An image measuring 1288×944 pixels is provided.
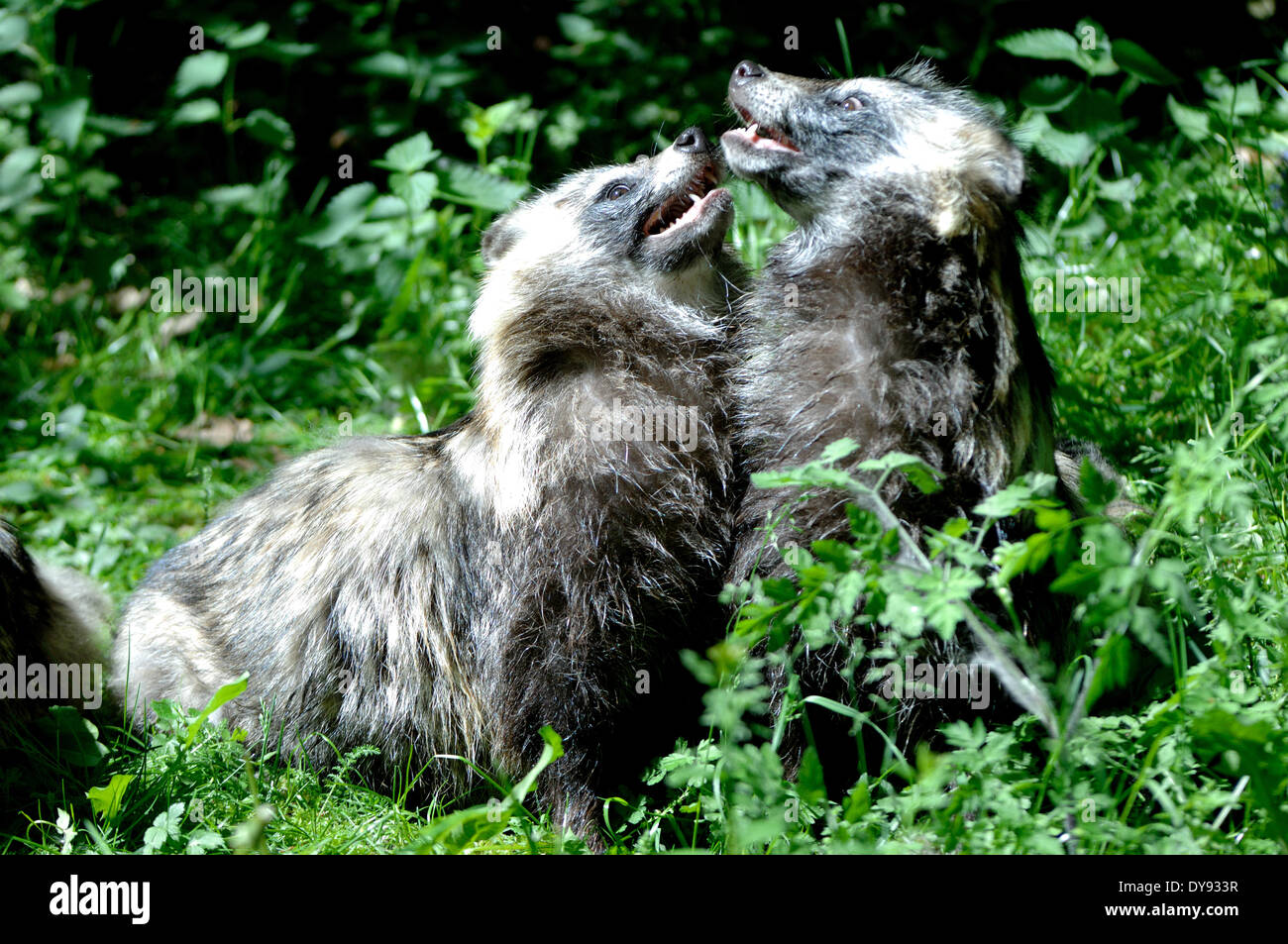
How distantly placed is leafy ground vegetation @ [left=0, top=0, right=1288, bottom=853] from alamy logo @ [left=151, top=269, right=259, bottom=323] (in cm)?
8

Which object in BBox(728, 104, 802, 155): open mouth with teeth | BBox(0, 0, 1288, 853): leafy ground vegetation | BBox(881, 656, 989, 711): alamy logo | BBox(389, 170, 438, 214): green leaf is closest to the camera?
BBox(0, 0, 1288, 853): leafy ground vegetation

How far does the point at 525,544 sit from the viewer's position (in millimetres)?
3939

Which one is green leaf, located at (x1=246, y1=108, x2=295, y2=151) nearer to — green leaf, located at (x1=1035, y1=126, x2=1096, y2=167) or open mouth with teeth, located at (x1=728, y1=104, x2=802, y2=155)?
open mouth with teeth, located at (x1=728, y1=104, x2=802, y2=155)

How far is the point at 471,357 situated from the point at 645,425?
277cm

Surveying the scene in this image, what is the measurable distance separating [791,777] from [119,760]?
2352 millimetres

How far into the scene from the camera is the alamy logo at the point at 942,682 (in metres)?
3.59

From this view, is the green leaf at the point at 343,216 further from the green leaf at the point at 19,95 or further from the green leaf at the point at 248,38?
the green leaf at the point at 19,95

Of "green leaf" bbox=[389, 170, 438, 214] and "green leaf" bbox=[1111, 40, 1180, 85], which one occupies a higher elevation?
"green leaf" bbox=[1111, 40, 1180, 85]

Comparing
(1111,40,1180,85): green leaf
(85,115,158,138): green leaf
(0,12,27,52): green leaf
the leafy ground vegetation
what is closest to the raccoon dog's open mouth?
the leafy ground vegetation

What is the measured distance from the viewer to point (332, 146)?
8.16m

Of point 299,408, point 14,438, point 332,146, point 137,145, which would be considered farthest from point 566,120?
point 14,438

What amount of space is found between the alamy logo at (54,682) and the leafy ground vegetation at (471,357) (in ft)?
0.31

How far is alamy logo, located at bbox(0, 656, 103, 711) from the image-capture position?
4.28m
